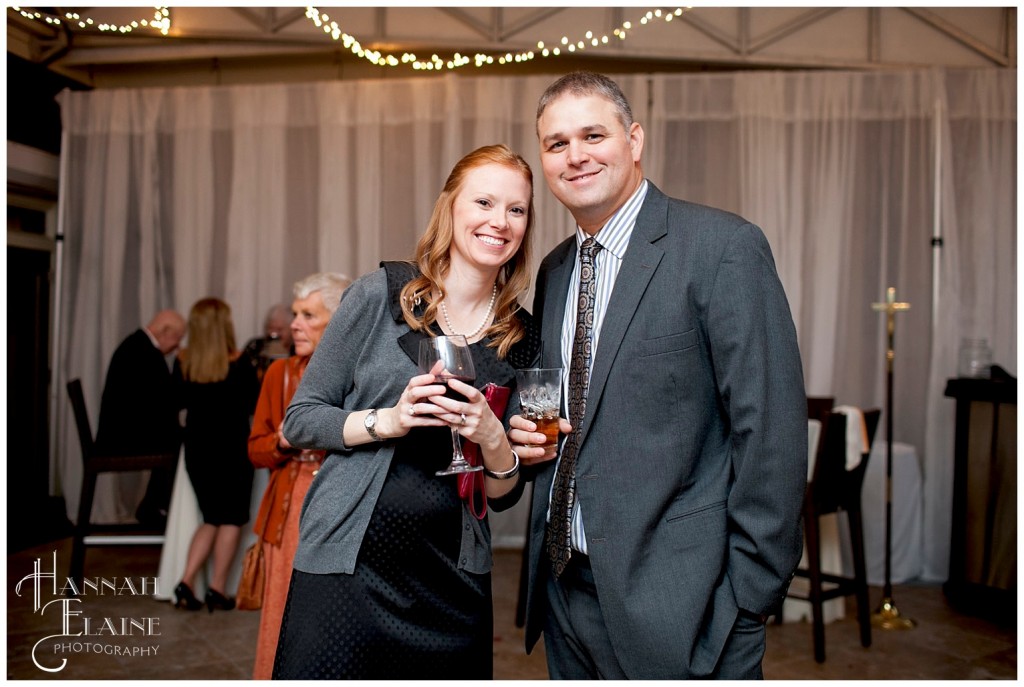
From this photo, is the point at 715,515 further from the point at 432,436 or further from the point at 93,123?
the point at 93,123

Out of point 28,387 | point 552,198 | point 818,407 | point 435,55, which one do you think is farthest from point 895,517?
point 28,387

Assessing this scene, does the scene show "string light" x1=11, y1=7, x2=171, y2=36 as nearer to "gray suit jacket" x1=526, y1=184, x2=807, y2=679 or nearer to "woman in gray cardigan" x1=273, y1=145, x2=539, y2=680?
"woman in gray cardigan" x1=273, y1=145, x2=539, y2=680

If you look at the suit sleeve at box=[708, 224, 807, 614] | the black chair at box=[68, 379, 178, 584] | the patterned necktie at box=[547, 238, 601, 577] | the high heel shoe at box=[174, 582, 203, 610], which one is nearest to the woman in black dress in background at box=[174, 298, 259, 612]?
the high heel shoe at box=[174, 582, 203, 610]

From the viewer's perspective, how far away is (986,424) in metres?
4.98

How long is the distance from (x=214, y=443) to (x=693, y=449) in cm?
363

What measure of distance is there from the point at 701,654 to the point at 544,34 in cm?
577

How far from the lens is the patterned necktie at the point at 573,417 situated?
6.30 feet

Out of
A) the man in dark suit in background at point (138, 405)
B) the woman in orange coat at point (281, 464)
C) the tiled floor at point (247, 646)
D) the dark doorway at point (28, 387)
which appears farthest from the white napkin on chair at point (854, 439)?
the dark doorway at point (28, 387)

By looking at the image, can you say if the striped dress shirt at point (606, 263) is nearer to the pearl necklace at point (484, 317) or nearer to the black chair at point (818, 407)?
the pearl necklace at point (484, 317)

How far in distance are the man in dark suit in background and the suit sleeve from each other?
4.12 m

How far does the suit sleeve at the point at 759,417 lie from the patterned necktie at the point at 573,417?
0.28 metres

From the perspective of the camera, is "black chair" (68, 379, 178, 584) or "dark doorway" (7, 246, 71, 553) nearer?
"black chair" (68, 379, 178, 584)

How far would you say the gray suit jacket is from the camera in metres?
1.77

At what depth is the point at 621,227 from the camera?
1979mm
